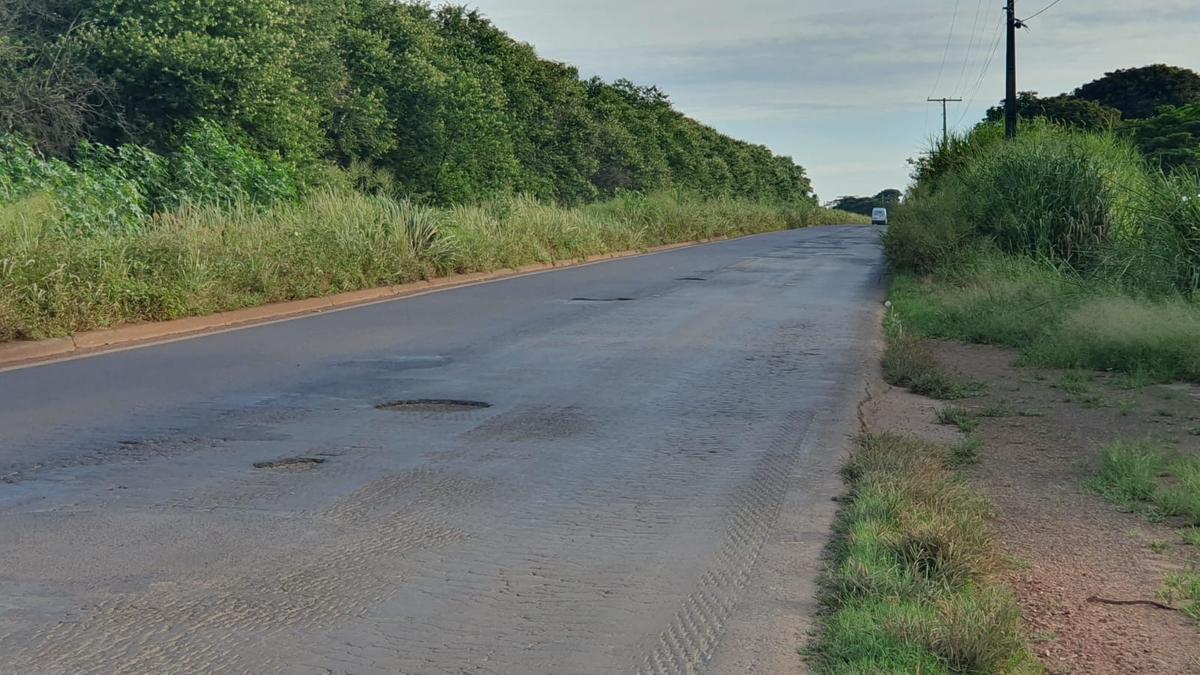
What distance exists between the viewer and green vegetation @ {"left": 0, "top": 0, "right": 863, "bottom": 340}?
15.6 metres

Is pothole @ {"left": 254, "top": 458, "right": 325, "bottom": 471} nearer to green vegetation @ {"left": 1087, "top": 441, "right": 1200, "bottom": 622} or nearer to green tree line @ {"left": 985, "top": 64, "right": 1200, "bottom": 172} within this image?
green vegetation @ {"left": 1087, "top": 441, "right": 1200, "bottom": 622}

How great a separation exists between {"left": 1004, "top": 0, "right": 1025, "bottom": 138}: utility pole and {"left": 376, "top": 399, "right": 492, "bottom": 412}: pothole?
71.0ft

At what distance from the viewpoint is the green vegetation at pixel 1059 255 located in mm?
11266

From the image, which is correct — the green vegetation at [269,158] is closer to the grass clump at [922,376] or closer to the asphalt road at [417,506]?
the asphalt road at [417,506]

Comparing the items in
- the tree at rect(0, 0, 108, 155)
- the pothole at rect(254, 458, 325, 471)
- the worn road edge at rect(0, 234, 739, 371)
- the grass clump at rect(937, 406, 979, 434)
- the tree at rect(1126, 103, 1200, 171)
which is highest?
the tree at rect(0, 0, 108, 155)

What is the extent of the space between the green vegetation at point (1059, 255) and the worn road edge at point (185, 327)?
7.83 m

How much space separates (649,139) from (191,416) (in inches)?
2265

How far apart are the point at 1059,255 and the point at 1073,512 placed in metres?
13.6

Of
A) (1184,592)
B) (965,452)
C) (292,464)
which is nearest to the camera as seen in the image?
(1184,592)

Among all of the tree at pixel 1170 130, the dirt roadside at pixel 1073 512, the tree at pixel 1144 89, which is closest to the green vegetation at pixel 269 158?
the dirt roadside at pixel 1073 512

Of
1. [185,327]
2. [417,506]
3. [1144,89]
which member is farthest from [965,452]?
[1144,89]

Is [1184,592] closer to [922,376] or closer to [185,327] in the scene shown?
[922,376]

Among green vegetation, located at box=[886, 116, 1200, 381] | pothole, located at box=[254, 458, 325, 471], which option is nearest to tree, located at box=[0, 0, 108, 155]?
green vegetation, located at box=[886, 116, 1200, 381]

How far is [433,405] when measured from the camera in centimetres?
922
